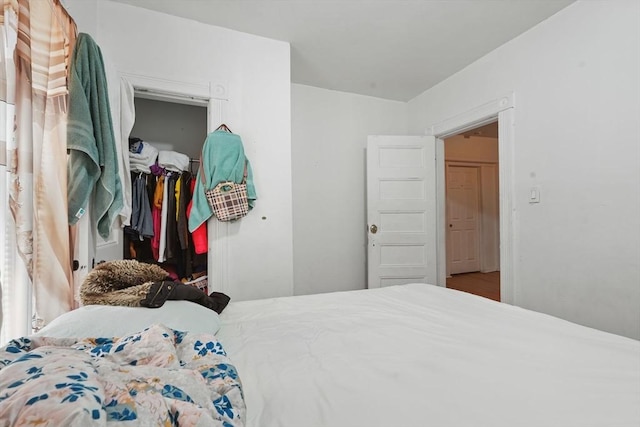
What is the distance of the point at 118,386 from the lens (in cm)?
47

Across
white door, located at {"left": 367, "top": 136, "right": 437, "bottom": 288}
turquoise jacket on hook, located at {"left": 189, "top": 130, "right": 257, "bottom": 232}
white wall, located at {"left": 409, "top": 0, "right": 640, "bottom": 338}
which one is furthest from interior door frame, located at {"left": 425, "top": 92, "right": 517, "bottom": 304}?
turquoise jacket on hook, located at {"left": 189, "top": 130, "right": 257, "bottom": 232}

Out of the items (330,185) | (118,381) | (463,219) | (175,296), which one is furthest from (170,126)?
(463,219)

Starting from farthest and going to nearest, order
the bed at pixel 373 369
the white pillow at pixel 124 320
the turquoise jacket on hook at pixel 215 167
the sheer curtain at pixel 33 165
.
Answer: the turquoise jacket on hook at pixel 215 167
the sheer curtain at pixel 33 165
the white pillow at pixel 124 320
the bed at pixel 373 369

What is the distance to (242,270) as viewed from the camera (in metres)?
2.27

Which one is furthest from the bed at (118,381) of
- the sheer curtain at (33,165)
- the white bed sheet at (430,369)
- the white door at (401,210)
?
the white door at (401,210)

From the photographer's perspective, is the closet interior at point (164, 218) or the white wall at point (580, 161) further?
the closet interior at point (164, 218)

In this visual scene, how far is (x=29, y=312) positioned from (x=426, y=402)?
1.46 metres

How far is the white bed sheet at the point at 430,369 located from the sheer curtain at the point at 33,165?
73cm

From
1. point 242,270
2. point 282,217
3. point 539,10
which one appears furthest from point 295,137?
point 539,10

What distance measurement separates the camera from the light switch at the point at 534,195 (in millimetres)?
2219

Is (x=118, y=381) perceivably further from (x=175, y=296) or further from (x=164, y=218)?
(x=164, y=218)

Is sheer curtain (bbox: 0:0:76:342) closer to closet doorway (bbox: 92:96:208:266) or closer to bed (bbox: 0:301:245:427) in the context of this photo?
bed (bbox: 0:301:245:427)

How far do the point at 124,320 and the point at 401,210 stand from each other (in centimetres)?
281

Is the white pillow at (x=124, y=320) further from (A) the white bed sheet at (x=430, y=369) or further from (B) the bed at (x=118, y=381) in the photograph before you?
(A) the white bed sheet at (x=430, y=369)
